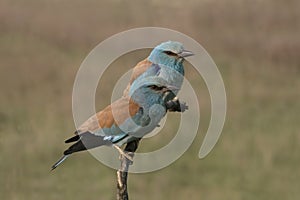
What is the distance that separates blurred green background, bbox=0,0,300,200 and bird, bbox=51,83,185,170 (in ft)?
13.9

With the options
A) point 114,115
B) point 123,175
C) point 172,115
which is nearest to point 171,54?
point 114,115

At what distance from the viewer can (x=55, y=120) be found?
10.2m

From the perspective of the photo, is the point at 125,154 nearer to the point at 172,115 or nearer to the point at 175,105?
the point at 175,105

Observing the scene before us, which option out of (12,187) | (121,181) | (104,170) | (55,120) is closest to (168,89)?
(121,181)

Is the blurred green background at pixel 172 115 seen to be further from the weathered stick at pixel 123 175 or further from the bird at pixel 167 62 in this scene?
the weathered stick at pixel 123 175

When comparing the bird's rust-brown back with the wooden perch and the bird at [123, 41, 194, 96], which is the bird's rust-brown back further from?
the bird at [123, 41, 194, 96]

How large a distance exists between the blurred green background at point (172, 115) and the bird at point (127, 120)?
13.9 ft

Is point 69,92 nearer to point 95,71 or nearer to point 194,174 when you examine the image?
point 95,71

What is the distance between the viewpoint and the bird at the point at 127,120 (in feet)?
11.2

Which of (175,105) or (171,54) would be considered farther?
(171,54)

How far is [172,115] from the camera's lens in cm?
1007

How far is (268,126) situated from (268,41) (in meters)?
4.83

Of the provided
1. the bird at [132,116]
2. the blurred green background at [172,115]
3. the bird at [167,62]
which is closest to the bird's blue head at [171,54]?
the bird at [167,62]

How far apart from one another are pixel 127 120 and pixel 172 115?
6555mm
